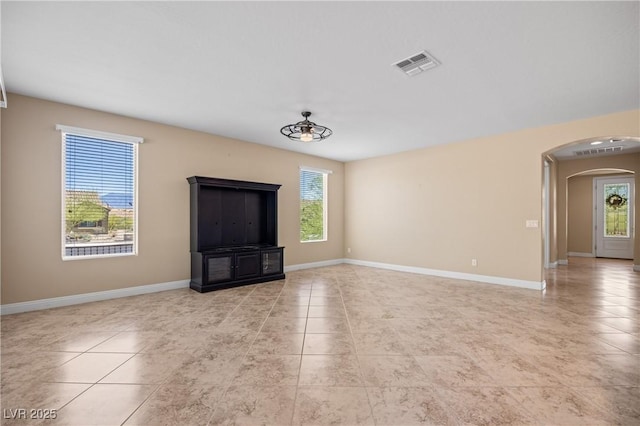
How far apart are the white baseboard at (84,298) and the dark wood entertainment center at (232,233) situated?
0.46 meters

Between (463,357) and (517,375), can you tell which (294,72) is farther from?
(517,375)

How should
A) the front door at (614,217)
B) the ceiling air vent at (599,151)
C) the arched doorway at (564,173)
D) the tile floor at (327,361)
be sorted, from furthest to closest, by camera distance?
the front door at (614,217)
the arched doorway at (564,173)
the ceiling air vent at (599,151)
the tile floor at (327,361)

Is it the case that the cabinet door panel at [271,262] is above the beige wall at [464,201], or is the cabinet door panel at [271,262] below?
below

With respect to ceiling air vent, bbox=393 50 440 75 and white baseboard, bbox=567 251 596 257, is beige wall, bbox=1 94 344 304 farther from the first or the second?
white baseboard, bbox=567 251 596 257

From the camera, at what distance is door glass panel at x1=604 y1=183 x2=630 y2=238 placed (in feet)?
29.0

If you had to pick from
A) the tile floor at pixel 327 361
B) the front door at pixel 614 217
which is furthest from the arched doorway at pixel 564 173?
the tile floor at pixel 327 361

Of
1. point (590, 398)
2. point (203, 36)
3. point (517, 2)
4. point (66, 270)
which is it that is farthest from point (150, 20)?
point (590, 398)

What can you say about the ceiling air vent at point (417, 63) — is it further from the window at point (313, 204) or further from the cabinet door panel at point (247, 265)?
the window at point (313, 204)

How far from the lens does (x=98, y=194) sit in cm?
442

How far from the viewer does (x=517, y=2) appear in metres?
2.17

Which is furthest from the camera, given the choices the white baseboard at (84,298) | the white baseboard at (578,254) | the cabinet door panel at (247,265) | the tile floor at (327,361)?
the white baseboard at (578,254)

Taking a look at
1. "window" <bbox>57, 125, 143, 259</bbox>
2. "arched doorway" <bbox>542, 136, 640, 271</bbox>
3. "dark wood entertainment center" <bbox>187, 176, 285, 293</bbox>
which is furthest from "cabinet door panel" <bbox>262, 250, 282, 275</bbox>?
"arched doorway" <bbox>542, 136, 640, 271</bbox>

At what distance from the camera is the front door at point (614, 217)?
28.8 feet

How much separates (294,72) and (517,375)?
3.49 m
